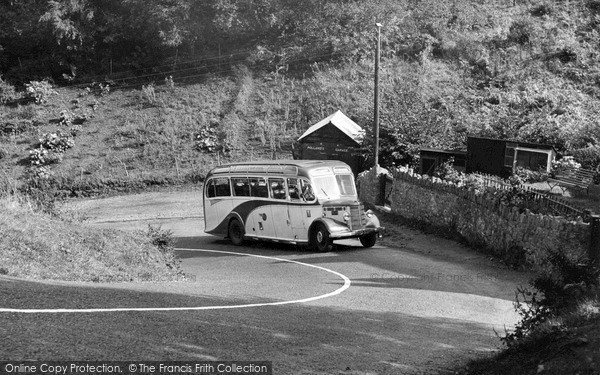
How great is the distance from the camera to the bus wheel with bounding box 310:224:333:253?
23969mm

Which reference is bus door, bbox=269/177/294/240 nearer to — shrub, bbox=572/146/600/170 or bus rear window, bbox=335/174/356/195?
A: bus rear window, bbox=335/174/356/195

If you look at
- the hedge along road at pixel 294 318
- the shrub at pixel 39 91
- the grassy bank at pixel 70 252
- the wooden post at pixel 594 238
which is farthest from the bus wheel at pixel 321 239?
the shrub at pixel 39 91

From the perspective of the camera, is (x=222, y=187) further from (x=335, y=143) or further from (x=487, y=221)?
(x=335, y=143)

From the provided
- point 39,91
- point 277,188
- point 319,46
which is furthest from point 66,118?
point 277,188

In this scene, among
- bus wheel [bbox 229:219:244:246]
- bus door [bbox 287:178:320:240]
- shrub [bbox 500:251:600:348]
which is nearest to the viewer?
shrub [bbox 500:251:600:348]

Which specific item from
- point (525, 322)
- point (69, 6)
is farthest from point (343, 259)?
point (69, 6)

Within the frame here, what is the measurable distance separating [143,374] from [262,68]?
186 feet

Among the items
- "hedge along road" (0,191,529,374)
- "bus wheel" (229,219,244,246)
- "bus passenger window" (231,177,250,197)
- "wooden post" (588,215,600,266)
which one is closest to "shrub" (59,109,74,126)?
"bus passenger window" (231,177,250,197)

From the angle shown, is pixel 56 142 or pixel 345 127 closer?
pixel 345 127

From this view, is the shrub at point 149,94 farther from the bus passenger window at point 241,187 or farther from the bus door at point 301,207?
the bus door at point 301,207

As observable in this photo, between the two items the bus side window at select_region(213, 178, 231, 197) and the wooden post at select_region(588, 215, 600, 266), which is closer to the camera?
the wooden post at select_region(588, 215, 600, 266)

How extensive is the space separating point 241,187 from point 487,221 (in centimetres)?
942

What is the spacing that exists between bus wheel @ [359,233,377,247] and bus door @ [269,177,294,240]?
7.63ft

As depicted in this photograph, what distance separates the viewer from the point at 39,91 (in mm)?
61062
